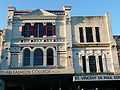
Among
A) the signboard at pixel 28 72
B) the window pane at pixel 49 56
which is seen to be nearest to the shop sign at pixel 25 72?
the signboard at pixel 28 72

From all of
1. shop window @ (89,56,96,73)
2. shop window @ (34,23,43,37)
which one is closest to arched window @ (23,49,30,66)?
shop window @ (34,23,43,37)

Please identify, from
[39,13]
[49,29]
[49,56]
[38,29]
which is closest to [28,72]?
[49,56]

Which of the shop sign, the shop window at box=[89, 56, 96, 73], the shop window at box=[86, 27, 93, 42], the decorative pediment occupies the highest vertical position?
the decorative pediment

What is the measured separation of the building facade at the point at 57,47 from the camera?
70.4 ft

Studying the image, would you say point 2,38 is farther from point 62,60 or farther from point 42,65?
point 62,60

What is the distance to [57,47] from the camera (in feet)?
74.2

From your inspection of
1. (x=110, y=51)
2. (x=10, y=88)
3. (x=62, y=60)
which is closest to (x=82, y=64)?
(x=62, y=60)

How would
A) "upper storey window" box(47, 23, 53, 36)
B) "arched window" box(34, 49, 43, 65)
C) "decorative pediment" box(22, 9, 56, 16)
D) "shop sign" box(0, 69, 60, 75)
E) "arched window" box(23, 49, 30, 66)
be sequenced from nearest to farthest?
"shop sign" box(0, 69, 60, 75)
"arched window" box(23, 49, 30, 66)
"arched window" box(34, 49, 43, 65)
"upper storey window" box(47, 23, 53, 36)
"decorative pediment" box(22, 9, 56, 16)

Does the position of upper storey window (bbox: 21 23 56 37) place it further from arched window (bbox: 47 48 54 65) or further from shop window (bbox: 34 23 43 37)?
arched window (bbox: 47 48 54 65)

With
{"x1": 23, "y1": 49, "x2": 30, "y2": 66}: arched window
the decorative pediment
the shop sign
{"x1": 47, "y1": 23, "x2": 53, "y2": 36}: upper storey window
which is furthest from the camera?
the decorative pediment

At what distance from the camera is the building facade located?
21.5 m

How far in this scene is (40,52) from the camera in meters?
22.7

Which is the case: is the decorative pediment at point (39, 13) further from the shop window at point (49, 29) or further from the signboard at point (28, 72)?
the signboard at point (28, 72)

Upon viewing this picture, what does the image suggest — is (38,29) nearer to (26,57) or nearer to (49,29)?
(49,29)
